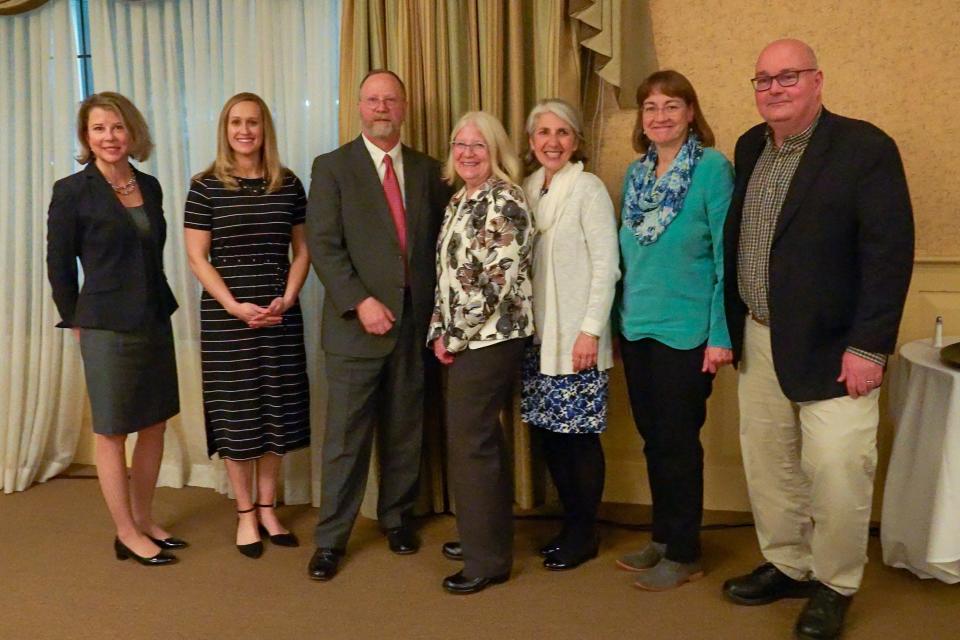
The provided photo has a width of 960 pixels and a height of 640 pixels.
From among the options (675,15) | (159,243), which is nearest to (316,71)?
(159,243)

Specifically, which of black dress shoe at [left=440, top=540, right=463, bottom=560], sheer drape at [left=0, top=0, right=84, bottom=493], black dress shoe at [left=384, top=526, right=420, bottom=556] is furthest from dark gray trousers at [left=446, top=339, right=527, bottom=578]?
sheer drape at [left=0, top=0, right=84, bottom=493]

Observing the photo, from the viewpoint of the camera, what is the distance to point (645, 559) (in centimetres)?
247

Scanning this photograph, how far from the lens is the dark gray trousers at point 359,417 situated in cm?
252

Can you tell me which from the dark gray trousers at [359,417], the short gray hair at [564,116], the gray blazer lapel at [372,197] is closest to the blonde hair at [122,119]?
the gray blazer lapel at [372,197]

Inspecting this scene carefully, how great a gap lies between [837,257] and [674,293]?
17.8 inches

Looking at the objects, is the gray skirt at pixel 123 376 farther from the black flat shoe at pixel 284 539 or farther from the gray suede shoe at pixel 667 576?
the gray suede shoe at pixel 667 576

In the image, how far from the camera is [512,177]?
7.76ft

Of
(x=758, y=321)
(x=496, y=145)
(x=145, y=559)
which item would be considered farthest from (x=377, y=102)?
(x=145, y=559)

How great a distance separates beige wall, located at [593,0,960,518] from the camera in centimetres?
262

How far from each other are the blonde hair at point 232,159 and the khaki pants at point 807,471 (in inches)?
62.2

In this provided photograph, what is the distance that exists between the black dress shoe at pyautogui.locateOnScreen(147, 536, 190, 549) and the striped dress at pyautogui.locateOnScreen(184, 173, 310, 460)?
358mm

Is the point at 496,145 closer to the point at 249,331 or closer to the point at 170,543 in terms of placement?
the point at 249,331

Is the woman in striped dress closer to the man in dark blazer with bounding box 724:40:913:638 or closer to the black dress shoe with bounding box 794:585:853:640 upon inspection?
the man in dark blazer with bounding box 724:40:913:638

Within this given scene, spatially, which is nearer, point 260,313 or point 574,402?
point 574,402
